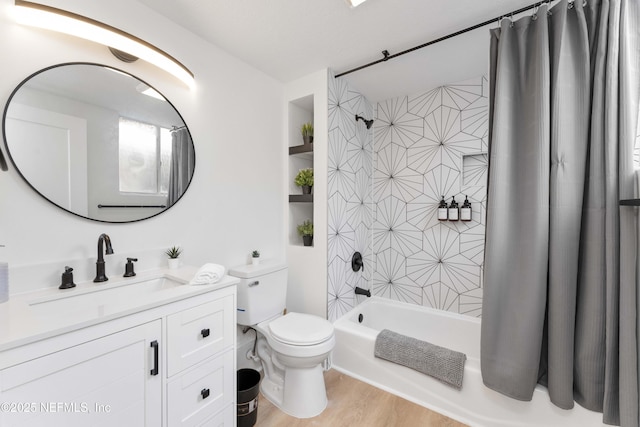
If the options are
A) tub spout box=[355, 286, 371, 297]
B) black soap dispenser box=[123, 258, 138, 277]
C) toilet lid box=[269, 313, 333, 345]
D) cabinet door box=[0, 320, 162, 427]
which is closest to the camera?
cabinet door box=[0, 320, 162, 427]

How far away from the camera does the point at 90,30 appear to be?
1.21 m

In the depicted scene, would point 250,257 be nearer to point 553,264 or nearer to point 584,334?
point 553,264

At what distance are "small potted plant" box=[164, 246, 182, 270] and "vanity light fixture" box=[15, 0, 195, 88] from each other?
1024 millimetres

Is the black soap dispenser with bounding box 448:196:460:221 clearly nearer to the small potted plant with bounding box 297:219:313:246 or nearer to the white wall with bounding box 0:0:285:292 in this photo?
the small potted plant with bounding box 297:219:313:246

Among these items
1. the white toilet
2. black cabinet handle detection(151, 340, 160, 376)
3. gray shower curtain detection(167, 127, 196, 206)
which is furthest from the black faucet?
the white toilet

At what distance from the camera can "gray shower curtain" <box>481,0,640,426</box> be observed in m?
1.17

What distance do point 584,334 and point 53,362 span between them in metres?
2.13

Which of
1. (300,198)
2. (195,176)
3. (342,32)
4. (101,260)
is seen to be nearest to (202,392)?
(101,260)

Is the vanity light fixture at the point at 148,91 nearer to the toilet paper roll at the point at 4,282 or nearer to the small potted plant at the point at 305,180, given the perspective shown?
the toilet paper roll at the point at 4,282

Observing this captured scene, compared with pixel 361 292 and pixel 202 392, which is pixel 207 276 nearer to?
pixel 202 392

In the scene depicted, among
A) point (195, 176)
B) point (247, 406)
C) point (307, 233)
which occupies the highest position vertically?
point (195, 176)

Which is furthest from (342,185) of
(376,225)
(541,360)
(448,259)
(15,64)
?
(15,64)

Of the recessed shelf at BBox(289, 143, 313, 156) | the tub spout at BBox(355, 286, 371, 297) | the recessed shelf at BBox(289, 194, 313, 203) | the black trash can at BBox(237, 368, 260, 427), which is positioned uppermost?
the recessed shelf at BBox(289, 143, 313, 156)

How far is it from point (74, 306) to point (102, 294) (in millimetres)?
102
